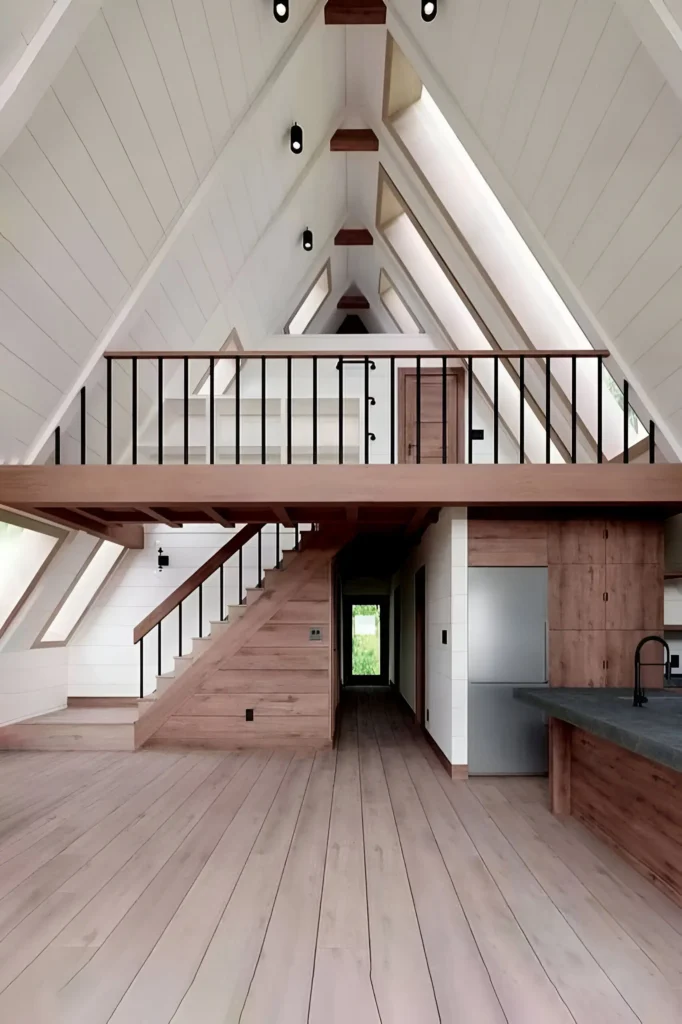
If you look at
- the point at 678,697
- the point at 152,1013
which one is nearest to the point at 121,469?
the point at 152,1013

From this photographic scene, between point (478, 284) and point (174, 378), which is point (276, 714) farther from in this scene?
point (478, 284)

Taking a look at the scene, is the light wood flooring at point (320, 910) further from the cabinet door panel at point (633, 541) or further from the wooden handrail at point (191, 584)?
the cabinet door panel at point (633, 541)

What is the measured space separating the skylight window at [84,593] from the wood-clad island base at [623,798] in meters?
5.03

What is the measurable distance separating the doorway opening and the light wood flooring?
781 centimetres

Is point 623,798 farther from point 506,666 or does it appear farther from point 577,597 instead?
point 577,597

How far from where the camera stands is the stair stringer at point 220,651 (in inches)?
248

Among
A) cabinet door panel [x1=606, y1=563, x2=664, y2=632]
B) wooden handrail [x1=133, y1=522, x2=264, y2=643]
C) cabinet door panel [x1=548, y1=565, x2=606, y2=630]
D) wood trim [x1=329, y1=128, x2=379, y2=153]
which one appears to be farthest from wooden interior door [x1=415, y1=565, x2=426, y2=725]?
wood trim [x1=329, y1=128, x2=379, y2=153]

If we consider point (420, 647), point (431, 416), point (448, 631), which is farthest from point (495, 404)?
point (431, 416)

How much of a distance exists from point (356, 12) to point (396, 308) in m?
4.66

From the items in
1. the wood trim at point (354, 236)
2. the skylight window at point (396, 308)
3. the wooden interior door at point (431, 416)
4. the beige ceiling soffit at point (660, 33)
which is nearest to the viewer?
the beige ceiling soffit at point (660, 33)

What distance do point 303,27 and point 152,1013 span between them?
5.15 meters

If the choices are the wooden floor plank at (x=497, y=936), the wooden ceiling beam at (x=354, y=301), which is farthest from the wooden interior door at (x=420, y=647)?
the wooden ceiling beam at (x=354, y=301)

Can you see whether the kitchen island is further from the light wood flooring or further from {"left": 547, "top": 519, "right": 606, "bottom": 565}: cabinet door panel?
{"left": 547, "top": 519, "right": 606, "bottom": 565}: cabinet door panel

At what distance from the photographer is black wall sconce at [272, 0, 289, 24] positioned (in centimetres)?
395
